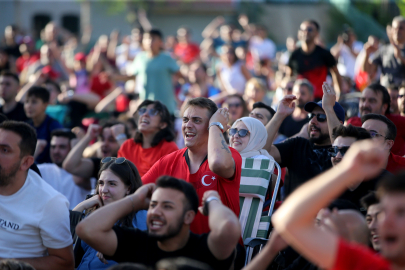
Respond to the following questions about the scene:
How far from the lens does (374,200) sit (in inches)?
134

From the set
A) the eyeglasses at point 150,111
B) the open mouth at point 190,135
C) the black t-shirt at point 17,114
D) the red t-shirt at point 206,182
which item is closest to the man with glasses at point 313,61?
the eyeglasses at point 150,111

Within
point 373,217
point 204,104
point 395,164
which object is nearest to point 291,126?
point 395,164

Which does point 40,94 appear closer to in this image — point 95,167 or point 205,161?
point 95,167

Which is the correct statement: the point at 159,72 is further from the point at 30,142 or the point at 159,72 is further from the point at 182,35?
the point at 182,35

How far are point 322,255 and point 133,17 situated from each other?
2961 centimetres

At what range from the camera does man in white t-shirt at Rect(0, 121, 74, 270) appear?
3625mm

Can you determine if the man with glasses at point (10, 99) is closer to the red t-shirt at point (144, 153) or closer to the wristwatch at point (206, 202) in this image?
the red t-shirt at point (144, 153)

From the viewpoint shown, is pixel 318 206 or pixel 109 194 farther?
pixel 109 194

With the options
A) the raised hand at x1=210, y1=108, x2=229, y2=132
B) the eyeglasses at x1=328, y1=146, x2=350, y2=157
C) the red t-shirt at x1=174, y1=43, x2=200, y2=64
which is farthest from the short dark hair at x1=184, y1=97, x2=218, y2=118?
the red t-shirt at x1=174, y1=43, x2=200, y2=64

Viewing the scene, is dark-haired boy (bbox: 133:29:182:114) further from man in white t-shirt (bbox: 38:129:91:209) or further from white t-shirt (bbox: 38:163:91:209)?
white t-shirt (bbox: 38:163:91:209)

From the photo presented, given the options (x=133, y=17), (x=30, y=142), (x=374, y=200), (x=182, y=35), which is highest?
(x=133, y=17)

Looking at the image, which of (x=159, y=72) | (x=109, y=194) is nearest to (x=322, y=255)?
(x=109, y=194)

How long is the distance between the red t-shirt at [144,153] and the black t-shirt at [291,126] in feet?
6.50

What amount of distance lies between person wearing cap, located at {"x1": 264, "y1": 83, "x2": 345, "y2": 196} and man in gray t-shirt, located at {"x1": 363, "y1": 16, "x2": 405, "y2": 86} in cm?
305
